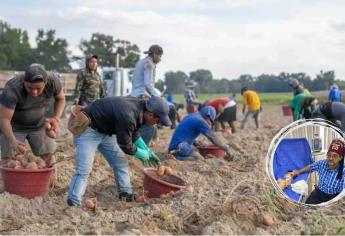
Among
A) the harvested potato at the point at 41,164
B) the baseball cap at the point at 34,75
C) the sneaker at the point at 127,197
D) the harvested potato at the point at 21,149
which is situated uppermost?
the baseball cap at the point at 34,75

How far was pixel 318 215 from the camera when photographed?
448 centimetres

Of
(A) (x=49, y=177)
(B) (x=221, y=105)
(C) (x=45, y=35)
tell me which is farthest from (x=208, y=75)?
(A) (x=49, y=177)

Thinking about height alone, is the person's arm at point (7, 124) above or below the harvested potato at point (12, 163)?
above

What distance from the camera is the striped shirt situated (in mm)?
4680

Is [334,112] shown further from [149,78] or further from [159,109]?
[159,109]

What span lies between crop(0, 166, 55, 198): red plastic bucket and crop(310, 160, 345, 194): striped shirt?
2.41 meters

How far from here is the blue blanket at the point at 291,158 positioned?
469cm

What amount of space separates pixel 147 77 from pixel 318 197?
3.28 meters

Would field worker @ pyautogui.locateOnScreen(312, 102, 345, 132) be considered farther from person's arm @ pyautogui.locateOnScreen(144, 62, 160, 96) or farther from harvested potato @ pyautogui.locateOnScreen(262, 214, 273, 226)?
person's arm @ pyautogui.locateOnScreen(144, 62, 160, 96)

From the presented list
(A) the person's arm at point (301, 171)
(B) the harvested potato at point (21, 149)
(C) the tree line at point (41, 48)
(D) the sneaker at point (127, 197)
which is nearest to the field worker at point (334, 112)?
(A) the person's arm at point (301, 171)

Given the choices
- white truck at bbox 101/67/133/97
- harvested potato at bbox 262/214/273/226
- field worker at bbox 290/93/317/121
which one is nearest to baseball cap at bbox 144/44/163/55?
harvested potato at bbox 262/214/273/226

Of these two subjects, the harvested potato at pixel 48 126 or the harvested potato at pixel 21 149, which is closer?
the harvested potato at pixel 21 149

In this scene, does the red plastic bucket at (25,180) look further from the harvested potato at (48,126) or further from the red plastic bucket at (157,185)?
the red plastic bucket at (157,185)

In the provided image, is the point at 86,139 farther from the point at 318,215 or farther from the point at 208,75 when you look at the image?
the point at 208,75
